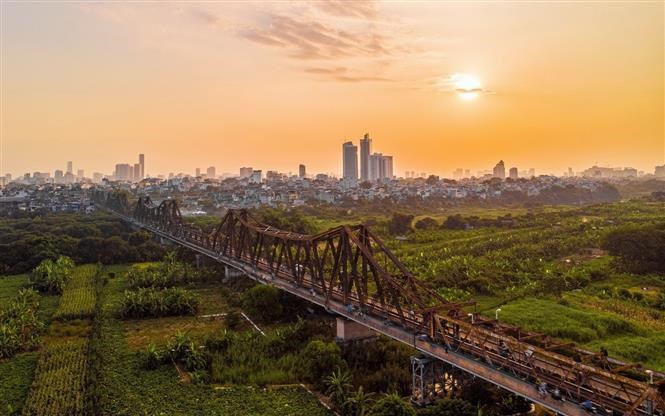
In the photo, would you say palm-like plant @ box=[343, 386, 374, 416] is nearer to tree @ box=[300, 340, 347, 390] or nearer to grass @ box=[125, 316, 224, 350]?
tree @ box=[300, 340, 347, 390]

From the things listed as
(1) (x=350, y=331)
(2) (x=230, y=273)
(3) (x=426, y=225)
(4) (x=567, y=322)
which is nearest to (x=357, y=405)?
(1) (x=350, y=331)

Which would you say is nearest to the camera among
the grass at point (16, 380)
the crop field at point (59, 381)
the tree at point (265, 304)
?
the crop field at point (59, 381)

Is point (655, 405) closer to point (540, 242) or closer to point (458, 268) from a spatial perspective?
point (458, 268)

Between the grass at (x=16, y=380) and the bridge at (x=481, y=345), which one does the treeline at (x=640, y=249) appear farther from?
the grass at (x=16, y=380)

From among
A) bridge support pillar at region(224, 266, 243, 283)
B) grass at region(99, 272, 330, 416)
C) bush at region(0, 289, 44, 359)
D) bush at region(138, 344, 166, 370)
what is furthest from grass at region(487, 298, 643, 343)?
bush at region(0, 289, 44, 359)

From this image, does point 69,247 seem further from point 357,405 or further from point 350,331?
point 357,405

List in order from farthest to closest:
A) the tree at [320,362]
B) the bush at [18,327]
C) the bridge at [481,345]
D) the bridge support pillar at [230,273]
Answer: the bridge support pillar at [230,273]
the bush at [18,327]
the tree at [320,362]
the bridge at [481,345]

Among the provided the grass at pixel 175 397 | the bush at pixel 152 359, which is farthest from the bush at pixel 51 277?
the bush at pixel 152 359
